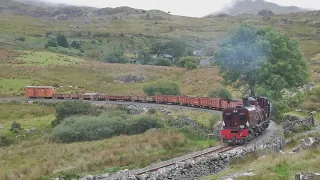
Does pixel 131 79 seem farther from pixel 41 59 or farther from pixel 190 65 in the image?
pixel 41 59

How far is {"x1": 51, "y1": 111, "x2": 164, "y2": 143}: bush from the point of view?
45688 mm

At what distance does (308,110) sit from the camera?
211 feet

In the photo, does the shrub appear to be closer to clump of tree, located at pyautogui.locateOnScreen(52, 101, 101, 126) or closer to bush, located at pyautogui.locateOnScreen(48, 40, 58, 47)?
clump of tree, located at pyautogui.locateOnScreen(52, 101, 101, 126)

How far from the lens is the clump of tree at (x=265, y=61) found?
55.6 metres

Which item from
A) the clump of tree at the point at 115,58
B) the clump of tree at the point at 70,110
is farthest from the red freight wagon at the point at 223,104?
the clump of tree at the point at 115,58

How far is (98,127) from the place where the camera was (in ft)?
154

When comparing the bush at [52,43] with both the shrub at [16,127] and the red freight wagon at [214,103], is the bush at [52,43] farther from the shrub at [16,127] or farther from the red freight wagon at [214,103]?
the shrub at [16,127]

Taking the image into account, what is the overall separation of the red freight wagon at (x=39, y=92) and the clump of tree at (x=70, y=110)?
23785 mm

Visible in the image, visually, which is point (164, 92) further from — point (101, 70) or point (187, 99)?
point (101, 70)

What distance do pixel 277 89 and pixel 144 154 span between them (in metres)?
27.3

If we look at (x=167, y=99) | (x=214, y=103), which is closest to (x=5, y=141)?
(x=214, y=103)

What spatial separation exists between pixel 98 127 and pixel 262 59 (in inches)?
860

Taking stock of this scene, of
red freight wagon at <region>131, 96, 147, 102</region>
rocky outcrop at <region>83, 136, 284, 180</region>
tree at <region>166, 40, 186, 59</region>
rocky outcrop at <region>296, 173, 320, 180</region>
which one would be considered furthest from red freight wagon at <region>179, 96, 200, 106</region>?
tree at <region>166, 40, 186, 59</region>

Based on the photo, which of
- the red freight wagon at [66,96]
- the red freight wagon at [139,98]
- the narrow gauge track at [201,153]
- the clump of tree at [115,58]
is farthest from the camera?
the clump of tree at [115,58]
